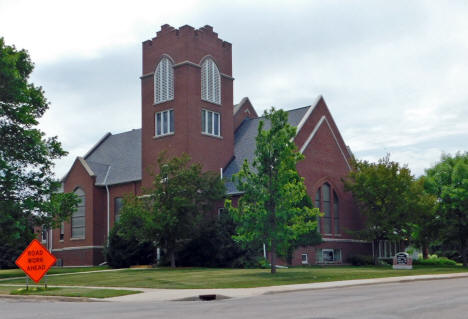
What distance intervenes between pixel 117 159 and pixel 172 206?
1922 cm

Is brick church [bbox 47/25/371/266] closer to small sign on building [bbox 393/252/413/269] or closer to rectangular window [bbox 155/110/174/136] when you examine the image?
rectangular window [bbox 155/110/174/136]

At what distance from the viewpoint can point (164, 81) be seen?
4862cm

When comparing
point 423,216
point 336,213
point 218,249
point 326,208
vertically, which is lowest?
point 218,249

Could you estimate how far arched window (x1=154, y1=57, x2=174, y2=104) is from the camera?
4809 cm

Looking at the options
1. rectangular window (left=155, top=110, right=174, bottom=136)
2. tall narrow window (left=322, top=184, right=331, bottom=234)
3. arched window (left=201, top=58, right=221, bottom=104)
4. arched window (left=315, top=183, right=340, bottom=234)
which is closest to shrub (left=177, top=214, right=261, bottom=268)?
arched window (left=315, top=183, right=340, bottom=234)

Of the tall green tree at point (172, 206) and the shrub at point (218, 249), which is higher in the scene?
the tall green tree at point (172, 206)

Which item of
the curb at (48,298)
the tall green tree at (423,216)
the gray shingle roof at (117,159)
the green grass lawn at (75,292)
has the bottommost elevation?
the curb at (48,298)

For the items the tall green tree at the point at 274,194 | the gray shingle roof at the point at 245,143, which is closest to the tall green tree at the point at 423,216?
the gray shingle roof at the point at 245,143

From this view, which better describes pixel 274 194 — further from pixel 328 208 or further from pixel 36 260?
pixel 328 208

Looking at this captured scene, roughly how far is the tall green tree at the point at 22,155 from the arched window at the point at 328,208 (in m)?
19.6

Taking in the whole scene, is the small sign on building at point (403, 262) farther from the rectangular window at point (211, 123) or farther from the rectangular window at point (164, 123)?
the rectangular window at point (164, 123)

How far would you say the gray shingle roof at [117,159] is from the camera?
175ft

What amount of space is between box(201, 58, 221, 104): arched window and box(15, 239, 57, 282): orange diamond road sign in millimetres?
24970

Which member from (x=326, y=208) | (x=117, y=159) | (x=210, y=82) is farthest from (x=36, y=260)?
(x=117, y=159)
